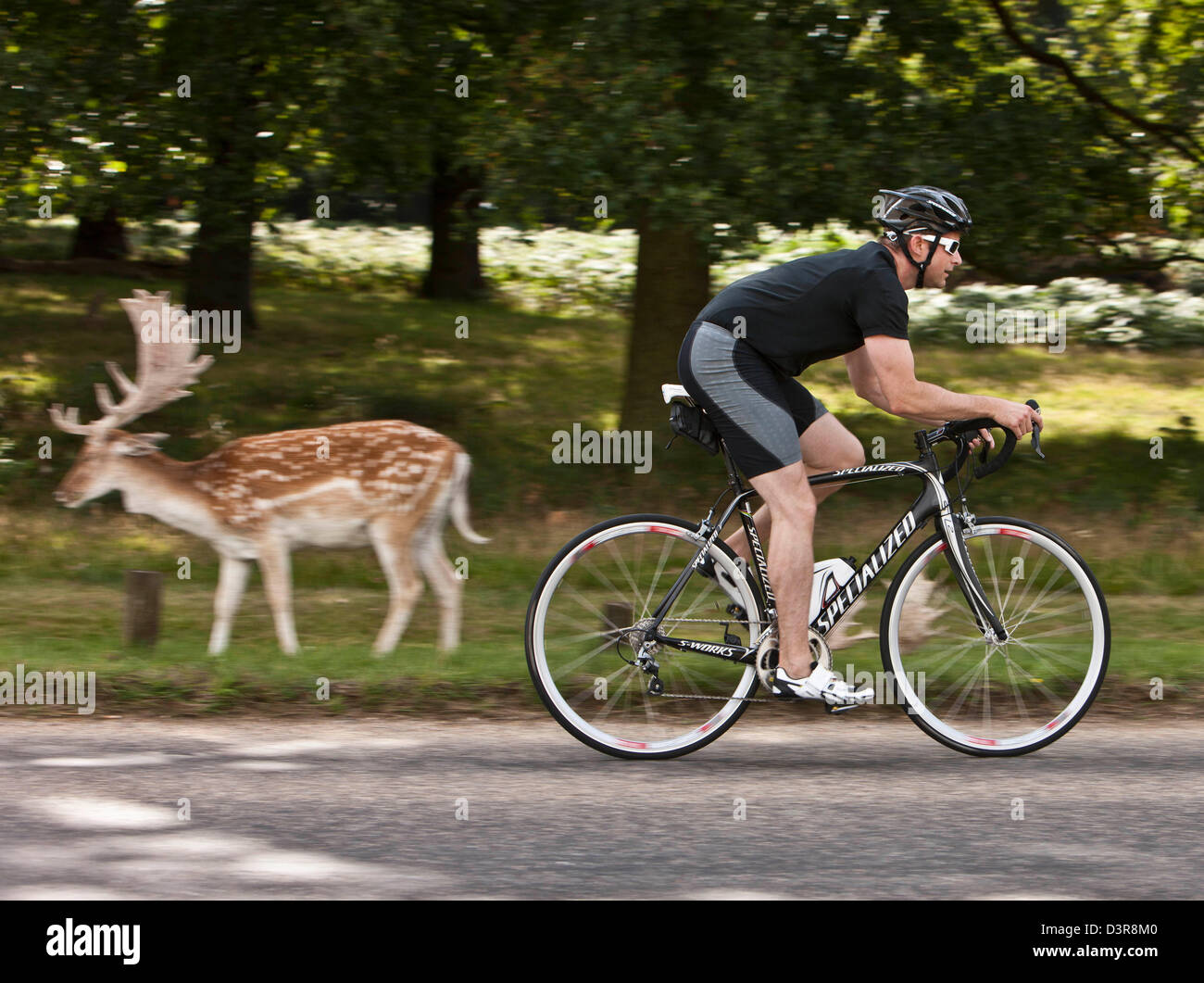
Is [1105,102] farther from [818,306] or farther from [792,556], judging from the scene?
[792,556]

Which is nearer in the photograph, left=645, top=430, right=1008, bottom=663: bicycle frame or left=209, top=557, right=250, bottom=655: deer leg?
left=645, top=430, right=1008, bottom=663: bicycle frame

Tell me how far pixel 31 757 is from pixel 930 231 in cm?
388

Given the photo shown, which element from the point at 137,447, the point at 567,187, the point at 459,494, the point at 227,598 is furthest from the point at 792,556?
the point at 567,187

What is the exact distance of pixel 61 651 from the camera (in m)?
7.52

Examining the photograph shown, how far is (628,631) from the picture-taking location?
579 cm

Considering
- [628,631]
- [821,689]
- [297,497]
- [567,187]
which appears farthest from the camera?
[567,187]

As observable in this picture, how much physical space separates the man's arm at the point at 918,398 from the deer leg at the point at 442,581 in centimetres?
304

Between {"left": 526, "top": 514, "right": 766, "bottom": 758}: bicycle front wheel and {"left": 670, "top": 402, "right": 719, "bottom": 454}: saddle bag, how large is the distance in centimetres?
33

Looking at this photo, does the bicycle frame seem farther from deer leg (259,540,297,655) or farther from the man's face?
deer leg (259,540,297,655)

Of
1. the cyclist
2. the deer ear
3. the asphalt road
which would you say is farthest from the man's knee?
the deer ear

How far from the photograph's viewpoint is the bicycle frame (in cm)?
572

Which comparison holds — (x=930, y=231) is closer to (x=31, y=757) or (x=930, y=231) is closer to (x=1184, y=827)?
(x=1184, y=827)

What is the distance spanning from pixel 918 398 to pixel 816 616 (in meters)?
0.92
